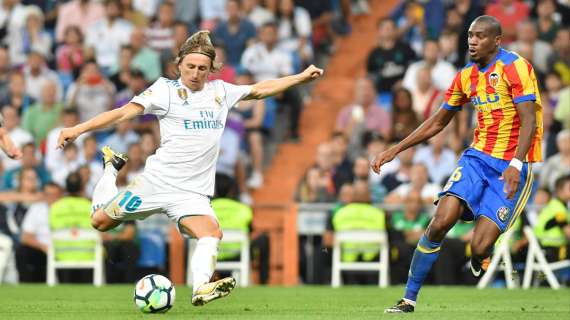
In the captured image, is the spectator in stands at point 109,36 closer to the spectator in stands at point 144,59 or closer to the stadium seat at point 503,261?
the spectator in stands at point 144,59

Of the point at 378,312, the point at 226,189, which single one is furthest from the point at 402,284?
the point at 378,312

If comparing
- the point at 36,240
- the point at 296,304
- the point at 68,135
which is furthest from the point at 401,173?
the point at 68,135

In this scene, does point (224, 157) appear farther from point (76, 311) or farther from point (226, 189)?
point (76, 311)

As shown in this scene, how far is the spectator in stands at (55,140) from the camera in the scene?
21.5 metres

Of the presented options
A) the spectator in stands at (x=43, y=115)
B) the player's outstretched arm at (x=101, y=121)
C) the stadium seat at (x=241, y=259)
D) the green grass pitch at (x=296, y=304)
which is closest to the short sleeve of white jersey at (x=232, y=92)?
the player's outstretched arm at (x=101, y=121)

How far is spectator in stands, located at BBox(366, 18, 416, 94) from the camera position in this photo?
22.6 m

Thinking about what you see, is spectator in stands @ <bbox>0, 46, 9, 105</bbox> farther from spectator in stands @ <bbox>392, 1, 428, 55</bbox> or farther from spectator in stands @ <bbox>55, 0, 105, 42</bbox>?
spectator in stands @ <bbox>392, 1, 428, 55</bbox>

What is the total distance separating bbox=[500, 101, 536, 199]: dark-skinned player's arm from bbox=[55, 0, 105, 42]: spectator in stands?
13.9 meters

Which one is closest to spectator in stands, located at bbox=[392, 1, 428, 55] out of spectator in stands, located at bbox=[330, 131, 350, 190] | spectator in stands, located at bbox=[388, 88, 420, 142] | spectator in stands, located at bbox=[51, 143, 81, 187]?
spectator in stands, located at bbox=[388, 88, 420, 142]

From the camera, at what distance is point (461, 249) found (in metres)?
18.8

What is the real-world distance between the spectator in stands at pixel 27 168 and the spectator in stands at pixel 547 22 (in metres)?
8.40

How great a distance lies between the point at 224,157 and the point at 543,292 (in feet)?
21.4

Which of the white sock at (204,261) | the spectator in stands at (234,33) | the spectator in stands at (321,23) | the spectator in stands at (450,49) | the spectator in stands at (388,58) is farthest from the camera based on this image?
the spectator in stands at (321,23)

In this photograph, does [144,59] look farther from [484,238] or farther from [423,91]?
[484,238]
